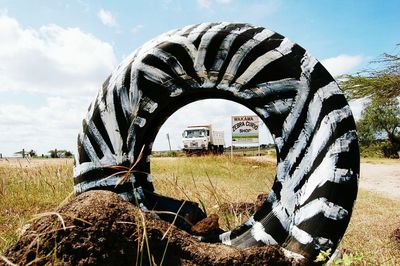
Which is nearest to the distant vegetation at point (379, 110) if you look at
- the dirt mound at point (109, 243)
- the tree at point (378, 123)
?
the tree at point (378, 123)

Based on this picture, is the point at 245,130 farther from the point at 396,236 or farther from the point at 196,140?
the point at 396,236

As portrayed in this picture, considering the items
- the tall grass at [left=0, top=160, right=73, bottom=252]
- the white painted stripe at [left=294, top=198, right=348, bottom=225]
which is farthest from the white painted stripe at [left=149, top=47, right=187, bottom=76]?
the tall grass at [left=0, top=160, right=73, bottom=252]

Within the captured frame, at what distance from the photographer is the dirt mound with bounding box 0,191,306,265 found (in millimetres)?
1509

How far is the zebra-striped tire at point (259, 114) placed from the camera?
6.24ft

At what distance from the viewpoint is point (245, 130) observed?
19562mm

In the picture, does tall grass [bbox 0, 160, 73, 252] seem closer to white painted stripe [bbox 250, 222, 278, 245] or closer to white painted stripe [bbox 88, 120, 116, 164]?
white painted stripe [bbox 88, 120, 116, 164]

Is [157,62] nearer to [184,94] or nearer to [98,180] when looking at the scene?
[184,94]

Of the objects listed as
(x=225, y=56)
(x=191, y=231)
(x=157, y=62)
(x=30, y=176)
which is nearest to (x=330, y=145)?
(x=225, y=56)

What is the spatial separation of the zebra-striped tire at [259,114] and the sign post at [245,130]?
1675 cm

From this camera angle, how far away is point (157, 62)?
224cm

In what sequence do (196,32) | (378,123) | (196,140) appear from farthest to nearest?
(378,123) → (196,140) → (196,32)

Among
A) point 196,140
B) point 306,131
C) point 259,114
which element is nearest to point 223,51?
point 259,114

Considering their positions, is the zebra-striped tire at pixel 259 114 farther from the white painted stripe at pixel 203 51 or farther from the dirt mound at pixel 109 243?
the dirt mound at pixel 109 243

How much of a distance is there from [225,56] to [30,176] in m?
5.08
